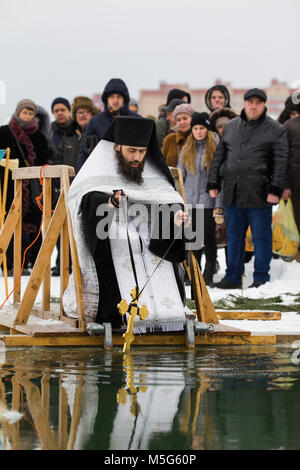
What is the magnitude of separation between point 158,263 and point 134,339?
0.66m

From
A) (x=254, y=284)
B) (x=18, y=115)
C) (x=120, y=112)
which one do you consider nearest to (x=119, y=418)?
(x=120, y=112)

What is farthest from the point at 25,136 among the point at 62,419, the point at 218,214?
the point at 62,419

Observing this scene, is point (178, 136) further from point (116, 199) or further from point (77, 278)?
point (77, 278)

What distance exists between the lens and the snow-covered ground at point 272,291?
7.89m

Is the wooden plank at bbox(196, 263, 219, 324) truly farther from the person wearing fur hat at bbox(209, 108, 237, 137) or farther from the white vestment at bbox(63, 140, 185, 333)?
the person wearing fur hat at bbox(209, 108, 237, 137)

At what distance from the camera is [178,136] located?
11.4 m

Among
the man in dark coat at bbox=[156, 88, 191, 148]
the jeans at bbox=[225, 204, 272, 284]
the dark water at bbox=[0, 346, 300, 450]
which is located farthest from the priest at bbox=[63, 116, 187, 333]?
the man in dark coat at bbox=[156, 88, 191, 148]

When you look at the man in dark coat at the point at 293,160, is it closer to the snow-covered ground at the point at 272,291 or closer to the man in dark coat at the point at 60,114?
the snow-covered ground at the point at 272,291

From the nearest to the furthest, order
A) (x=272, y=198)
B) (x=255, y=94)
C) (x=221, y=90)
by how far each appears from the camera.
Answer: (x=272, y=198) → (x=255, y=94) → (x=221, y=90)

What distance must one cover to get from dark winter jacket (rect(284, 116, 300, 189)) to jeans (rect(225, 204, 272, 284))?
28.5 inches

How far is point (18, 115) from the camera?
39.9 ft

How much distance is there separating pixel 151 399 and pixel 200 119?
6.51 metres

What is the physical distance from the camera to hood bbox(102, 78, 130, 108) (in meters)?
9.67
